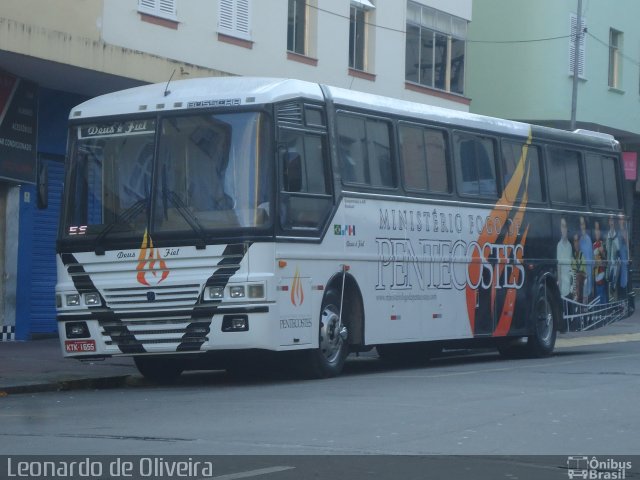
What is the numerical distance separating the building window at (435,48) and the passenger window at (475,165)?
10255 millimetres

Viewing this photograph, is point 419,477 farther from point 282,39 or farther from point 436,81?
point 436,81

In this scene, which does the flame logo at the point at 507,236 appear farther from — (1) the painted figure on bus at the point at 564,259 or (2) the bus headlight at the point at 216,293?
(2) the bus headlight at the point at 216,293

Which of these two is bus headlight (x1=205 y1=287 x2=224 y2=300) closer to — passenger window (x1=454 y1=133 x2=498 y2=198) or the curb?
the curb

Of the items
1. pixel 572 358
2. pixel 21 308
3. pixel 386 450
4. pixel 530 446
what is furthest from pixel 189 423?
pixel 21 308

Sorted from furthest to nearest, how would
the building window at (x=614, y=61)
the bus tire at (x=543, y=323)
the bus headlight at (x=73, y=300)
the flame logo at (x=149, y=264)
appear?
the building window at (x=614, y=61) < the bus tire at (x=543, y=323) < the bus headlight at (x=73, y=300) < the flame logo at (x=149, y=264)

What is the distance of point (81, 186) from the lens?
1520 cm

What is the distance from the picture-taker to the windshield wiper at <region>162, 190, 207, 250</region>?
46.8ft

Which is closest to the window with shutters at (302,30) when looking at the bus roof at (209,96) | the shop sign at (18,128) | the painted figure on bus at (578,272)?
the shop sign at (18,128)

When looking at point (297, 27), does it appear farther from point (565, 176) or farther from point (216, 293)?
point (216, 293)

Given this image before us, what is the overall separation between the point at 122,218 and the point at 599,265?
9878 mm

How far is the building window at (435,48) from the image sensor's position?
95.8 feet

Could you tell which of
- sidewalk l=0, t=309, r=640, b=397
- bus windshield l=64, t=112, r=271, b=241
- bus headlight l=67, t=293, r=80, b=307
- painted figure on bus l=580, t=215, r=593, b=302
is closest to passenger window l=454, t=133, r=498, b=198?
painted figure on bus l=580, t=215, r=593, b=302

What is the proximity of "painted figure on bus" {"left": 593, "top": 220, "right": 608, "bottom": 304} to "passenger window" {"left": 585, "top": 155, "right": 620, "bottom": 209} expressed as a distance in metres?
0.45

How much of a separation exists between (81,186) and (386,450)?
712 cm
